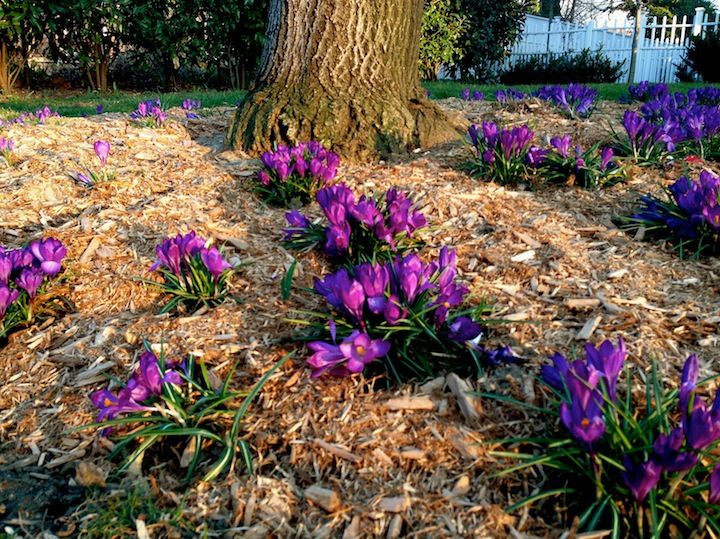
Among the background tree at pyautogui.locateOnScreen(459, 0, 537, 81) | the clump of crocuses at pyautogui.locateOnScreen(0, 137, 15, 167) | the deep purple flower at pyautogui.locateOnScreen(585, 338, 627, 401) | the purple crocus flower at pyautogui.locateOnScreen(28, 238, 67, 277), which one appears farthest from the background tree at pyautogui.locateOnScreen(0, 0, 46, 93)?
the deep purple flower at pyautogui.locateOnScreen(585, 338, 627, 401)

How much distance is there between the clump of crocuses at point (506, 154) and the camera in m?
3.64

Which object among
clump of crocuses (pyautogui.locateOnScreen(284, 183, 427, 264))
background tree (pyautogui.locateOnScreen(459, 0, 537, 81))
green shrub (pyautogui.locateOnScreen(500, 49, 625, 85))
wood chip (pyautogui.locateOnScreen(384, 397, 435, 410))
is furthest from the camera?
green shrub (pyautogui.locateOnScreen(500, 49, 625, 85))

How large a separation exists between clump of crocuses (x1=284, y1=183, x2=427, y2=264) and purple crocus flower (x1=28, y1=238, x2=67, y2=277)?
1.04m

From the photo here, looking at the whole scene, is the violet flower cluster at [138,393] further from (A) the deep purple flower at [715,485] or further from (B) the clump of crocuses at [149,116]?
(B) the clump of crocuses at [149,116]

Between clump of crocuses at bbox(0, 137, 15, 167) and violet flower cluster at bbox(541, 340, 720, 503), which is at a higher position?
clump of crocuses at bbox(0, 137, 15, 167)

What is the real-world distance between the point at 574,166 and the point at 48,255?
2930 mm

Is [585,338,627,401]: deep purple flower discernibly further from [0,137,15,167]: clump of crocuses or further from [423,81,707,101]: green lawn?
[423,81,707,101]: green lawn

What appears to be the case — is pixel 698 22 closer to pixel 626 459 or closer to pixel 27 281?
pixel 626 459

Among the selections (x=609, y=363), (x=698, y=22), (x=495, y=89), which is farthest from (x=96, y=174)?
(x=698, y=22)

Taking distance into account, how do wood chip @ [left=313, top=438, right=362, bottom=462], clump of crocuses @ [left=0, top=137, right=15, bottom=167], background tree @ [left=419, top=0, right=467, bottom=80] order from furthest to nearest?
background tree @ [left=419, top=0, right=467, bottom=80], clump of crocuses @ [left=0, top=137, right=15, bottom=167], wood chip @ [left=313, top=438, right=362, bottom=462]

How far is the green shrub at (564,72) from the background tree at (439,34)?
2.17 metres

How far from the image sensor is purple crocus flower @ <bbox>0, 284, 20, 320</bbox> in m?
2.42

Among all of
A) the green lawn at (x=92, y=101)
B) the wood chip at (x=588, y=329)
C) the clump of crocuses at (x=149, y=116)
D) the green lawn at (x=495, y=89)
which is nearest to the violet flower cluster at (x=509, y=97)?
the green lawn at (x=92, y=101)

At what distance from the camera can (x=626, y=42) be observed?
63.9ft
